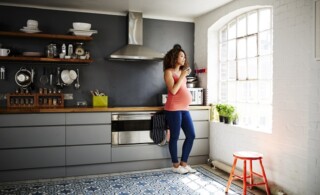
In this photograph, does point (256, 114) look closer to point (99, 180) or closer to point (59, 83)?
point (99, 180)

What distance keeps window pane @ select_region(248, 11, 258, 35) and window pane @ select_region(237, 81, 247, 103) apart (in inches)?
26.7

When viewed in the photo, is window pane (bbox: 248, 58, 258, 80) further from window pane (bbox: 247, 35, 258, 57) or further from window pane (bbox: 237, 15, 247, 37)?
window pane (bbox: 237, 15, 247, 37)

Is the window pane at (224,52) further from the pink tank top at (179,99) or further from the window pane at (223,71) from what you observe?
the pink tank top at (179,99)

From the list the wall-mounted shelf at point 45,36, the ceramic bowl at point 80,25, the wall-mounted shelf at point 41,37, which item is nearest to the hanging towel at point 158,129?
the wall-mounted shelf at point 41,37

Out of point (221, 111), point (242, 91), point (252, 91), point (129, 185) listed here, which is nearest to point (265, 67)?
point (252, 91)

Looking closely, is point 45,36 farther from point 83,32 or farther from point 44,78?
point 44,78

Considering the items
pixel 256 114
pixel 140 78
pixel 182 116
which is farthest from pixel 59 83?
pixel 256 114

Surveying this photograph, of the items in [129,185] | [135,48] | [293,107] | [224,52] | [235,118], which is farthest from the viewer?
[224,52]

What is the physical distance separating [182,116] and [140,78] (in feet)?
3.76

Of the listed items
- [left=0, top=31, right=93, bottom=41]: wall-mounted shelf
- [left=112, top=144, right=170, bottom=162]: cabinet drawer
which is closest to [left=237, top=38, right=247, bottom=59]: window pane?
[left=112, top=144, right=170, bottom=162]: cabinet drawer

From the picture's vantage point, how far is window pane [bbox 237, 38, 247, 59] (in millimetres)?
4062

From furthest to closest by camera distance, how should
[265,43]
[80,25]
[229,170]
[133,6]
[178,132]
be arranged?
[133,6] → [80,25] → [178,132] → [229,170] → [265,43]

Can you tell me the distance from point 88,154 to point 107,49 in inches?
65.3

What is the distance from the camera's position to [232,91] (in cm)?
437
